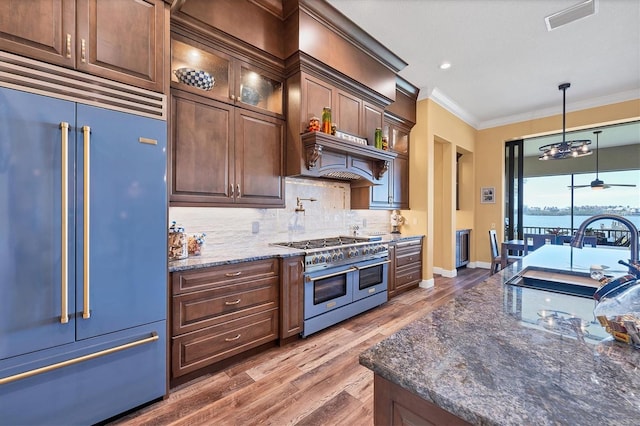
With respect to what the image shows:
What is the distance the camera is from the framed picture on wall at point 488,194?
5910 millimetres

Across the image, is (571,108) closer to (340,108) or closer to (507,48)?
(507,48)

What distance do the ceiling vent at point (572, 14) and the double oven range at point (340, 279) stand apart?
303 centimetres

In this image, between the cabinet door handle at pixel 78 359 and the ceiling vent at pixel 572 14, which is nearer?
the cabinet door handle at pixel 78 359

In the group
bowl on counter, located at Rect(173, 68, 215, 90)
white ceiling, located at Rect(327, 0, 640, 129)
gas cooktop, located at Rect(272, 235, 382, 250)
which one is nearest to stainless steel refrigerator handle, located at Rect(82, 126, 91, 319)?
bowl on counter, located at Rect(173, 68, 215, 90)

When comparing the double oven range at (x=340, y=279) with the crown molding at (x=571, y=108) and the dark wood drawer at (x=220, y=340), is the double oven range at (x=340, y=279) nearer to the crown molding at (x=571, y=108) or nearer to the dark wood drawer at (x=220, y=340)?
the dark wood drawer at (x=220, y=340)

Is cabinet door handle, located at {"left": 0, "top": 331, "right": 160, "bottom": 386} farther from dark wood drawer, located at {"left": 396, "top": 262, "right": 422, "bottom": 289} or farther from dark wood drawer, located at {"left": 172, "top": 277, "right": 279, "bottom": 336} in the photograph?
dark wood drawer, located at {"left": 396, "top": 262, "right": 422, "bottom": 289}

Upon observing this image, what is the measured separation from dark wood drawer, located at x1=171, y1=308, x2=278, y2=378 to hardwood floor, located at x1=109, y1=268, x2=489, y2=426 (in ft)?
0.48

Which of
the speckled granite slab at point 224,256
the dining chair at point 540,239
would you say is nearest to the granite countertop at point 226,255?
the speckled granite slab at point 224,256

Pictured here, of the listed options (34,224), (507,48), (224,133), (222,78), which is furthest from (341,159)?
(34,224)

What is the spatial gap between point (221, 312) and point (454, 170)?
4919mm

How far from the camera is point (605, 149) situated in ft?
24.0

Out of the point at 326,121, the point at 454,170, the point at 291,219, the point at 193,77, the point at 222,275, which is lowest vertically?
the point at 222,275

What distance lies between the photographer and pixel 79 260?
58.3 inches

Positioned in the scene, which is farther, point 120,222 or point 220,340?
point 220,340
